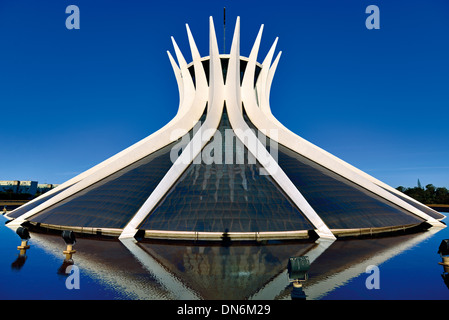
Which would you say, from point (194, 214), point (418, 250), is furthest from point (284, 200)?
point (418, 250)

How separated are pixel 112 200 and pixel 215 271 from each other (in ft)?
38.8

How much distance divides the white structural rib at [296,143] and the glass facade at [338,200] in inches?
18.3

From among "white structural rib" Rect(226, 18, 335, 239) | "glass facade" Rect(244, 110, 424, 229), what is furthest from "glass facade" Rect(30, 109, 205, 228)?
"glass facade" Rect(244, 110, 424, 229)

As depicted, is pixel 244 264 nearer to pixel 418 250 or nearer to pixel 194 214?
pixel 194 214

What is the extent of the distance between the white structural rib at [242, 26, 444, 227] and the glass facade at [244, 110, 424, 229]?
0.47 meters

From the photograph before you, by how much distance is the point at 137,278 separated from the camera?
24.7 feet

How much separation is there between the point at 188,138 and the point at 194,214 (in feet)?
36.7

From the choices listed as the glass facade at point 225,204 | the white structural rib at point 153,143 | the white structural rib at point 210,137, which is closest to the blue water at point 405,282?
the white structural rib at point 210,137

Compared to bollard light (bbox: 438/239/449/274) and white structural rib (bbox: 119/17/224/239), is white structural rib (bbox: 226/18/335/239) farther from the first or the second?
bollard light (bbox: 438/239/449/274)

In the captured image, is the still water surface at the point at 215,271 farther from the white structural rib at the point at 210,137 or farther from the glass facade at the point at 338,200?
the glass facade at the point at 338,200

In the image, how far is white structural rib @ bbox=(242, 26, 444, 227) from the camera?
19.2 m

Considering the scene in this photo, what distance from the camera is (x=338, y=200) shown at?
1695 centimetres

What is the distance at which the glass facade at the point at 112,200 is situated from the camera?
50.3 ft

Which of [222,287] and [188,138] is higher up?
[188,138]
